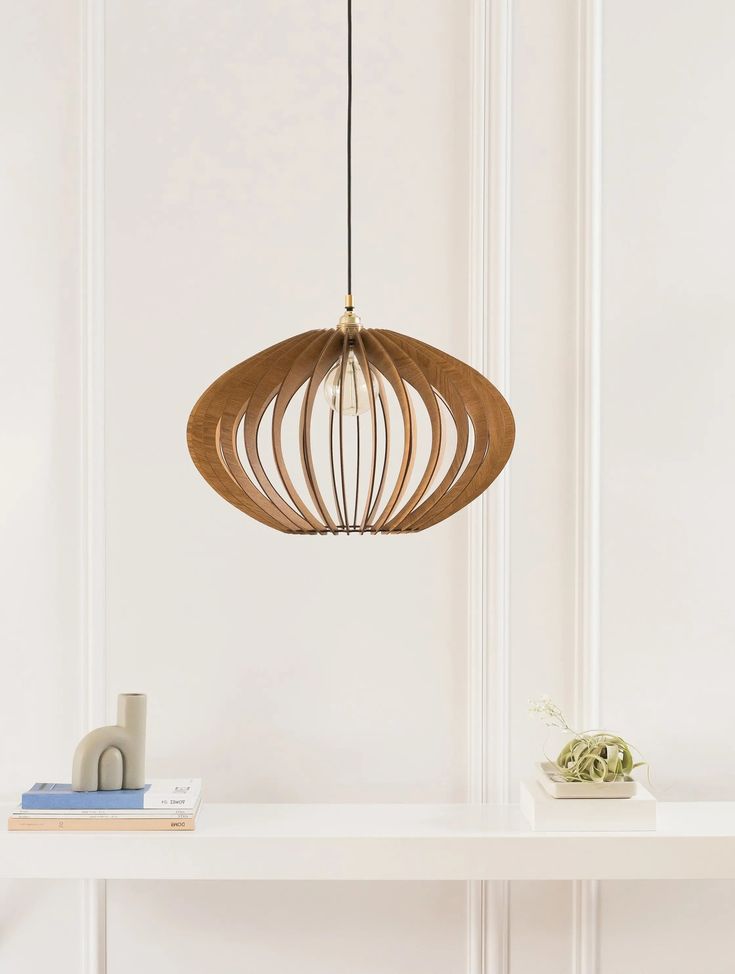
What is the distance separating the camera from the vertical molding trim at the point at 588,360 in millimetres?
1666

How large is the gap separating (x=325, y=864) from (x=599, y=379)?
1.03 m

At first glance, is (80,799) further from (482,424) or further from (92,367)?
(482,424)

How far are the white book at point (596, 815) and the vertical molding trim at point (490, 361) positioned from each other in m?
0.22

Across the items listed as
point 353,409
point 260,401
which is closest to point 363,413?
point 353,409

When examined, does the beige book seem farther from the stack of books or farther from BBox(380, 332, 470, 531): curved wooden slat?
BBox(380, 332, 470, 531): curved wooden slat

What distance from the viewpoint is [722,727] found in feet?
5.49

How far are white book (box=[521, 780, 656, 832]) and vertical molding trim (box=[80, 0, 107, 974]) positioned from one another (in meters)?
0.86

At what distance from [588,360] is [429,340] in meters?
0.32

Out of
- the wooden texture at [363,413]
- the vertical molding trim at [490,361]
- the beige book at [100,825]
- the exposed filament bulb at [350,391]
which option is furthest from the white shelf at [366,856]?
the exposed filament bulb at [350,391]

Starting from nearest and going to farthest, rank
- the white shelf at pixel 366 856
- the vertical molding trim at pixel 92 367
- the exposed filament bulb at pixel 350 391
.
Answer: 1. the exposed filament bulb at pixel 350 391
2. the white shelf at pixel 366 856
3. the vertical molding trim at pixel 92 367

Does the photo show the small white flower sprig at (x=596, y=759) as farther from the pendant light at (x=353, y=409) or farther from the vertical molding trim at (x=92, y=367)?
the vertical molding trim at (x=92, y=367)

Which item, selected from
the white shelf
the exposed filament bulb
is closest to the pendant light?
the exposed filament bulb

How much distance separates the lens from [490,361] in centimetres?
167

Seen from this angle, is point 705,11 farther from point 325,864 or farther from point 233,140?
point 325,864
